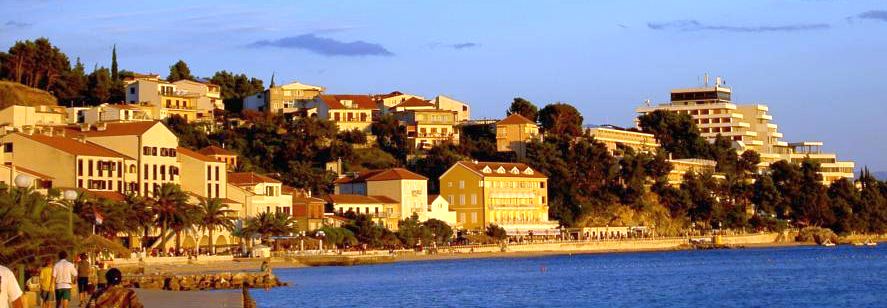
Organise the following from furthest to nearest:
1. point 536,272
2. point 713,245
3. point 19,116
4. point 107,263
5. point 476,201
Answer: point 713,245 → point 476,201 → point 19,116 → point 536,272 → point 107,263

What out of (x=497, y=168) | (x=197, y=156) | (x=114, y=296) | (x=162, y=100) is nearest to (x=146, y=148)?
(x=197, y=156)

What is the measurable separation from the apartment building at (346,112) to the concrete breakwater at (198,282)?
75939mm

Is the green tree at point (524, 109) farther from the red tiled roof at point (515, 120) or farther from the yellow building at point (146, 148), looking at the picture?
the yellow building at point (146, 148)

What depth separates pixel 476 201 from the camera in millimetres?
123125

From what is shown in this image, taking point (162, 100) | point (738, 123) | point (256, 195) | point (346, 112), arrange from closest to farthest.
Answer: point (256, 195) → point (162, 100) → point (346, 112) → point (738, 123)

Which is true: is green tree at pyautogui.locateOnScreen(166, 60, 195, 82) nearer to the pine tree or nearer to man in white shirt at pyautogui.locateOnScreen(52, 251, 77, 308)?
the pine tree

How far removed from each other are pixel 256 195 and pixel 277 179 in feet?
41.1

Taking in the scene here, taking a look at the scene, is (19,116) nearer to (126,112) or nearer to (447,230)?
(126,112)

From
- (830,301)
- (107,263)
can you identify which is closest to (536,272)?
(107,263)

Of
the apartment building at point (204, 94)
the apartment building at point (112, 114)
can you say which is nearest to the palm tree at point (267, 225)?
the apartment building at point (112, 114)

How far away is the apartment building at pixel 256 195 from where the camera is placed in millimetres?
100000

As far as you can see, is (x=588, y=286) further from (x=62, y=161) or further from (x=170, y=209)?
(x=62, y=161)

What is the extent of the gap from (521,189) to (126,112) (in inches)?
1350

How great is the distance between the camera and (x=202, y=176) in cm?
9700
